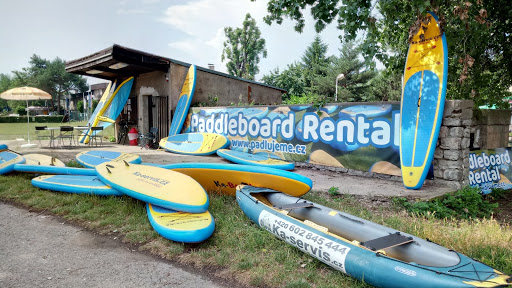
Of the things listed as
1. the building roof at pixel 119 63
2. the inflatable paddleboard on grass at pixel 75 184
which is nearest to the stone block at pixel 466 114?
the inflatable paddleboard on grass at pixel 75 184

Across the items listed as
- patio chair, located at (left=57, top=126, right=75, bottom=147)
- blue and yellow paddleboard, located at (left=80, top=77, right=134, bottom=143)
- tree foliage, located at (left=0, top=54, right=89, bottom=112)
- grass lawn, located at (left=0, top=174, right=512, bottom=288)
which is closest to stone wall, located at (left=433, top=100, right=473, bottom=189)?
grass lawn, located at (left=0, top=174, right=512, bottom=288)

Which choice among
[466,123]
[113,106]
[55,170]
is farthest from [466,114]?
[113,106]

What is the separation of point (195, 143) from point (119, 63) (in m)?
4.32

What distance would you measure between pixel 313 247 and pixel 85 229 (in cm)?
294

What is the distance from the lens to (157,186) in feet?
13.4

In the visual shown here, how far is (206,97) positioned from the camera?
38.9 ft

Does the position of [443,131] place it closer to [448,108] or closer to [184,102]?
[448,108]

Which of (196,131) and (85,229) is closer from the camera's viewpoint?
(85,229)

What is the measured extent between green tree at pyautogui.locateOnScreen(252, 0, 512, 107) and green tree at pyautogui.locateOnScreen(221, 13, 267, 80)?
3016 cm

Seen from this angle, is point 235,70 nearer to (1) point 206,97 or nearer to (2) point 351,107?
(1) point 206,97

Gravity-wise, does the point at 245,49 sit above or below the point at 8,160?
above

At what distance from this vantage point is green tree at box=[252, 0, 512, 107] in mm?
4938

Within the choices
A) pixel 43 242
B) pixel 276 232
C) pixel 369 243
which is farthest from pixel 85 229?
pixel 369 243

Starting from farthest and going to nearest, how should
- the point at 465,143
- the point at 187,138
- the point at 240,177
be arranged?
the point at 187,138 < the point at 465,143 < the point at 240,177
